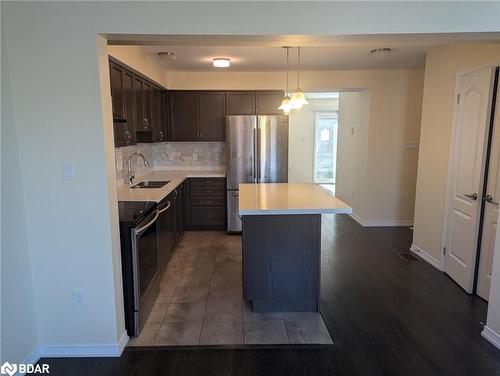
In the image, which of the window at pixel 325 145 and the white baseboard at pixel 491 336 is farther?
the window at pixel 325 145

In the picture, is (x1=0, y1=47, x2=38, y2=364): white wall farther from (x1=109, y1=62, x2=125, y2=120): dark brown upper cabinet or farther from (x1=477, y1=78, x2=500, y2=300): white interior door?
(x1=477, y1=78, x2=500, y2=300): white interior door

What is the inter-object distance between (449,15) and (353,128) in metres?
3.97

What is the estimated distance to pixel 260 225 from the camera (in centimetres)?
292

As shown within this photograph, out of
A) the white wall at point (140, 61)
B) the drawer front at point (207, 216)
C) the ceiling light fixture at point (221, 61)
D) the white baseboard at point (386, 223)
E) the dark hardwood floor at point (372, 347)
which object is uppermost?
the ceiling light fixture at point (221, 61)

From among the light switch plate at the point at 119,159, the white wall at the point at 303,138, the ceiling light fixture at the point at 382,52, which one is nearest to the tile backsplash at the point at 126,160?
the light switch plate at the point at 119,159

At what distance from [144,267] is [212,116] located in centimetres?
314

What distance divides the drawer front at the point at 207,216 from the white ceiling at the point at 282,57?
2.12m

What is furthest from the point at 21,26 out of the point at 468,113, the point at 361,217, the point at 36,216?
the point at 361,217

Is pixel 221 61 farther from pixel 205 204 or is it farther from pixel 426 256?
pixel 426 256

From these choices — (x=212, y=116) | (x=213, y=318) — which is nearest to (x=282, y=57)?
(x=212, y=116)

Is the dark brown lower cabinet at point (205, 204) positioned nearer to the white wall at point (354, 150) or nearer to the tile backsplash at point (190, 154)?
the tile backsplash at point (190, 154)

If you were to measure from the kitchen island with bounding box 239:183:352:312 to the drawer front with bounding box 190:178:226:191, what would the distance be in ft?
7.35

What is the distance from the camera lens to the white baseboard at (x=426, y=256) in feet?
12.9

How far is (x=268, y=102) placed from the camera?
17.4 feet
